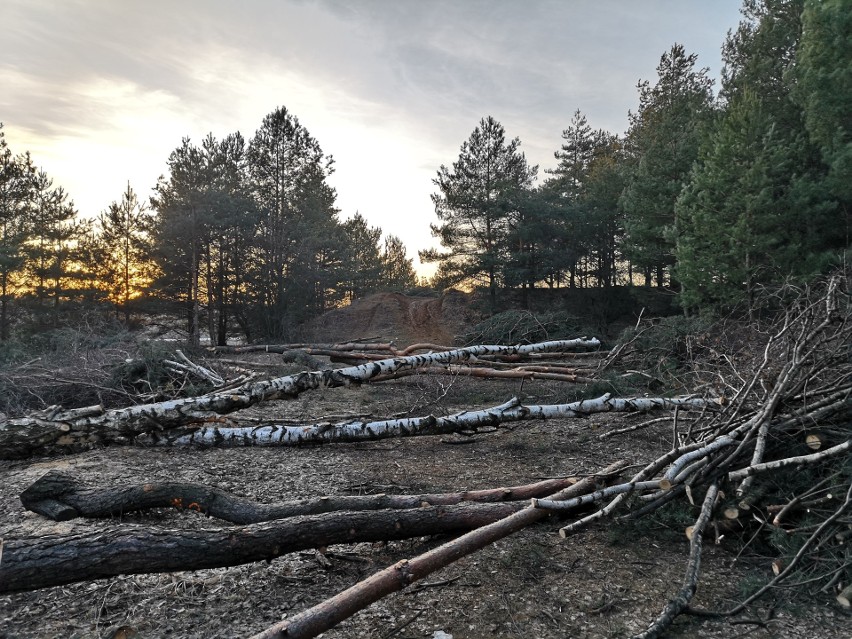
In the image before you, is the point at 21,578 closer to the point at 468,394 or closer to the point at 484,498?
the point at 484,498

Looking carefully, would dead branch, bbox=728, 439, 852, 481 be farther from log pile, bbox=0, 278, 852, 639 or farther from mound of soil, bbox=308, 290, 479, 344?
mound of soil, bbox=308, 290, 479, 344

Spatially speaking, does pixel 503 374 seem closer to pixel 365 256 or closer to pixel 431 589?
pixel 431 589

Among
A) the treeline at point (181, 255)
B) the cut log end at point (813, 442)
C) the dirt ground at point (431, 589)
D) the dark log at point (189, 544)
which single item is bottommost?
the dirt ground at point (431, 589)

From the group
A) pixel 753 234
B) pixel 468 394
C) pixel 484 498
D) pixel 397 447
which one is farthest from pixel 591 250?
pixel 484 498

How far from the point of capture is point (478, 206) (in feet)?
78.2

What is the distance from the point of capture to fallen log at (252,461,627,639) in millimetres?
1971

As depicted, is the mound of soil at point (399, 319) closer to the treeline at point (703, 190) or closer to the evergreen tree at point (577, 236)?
the treeline at point (703, 190)

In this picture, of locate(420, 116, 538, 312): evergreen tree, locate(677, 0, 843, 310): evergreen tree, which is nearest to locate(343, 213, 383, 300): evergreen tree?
locate(420, 116, 538, 312): evergreen tree

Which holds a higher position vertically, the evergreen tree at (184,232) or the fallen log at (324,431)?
the evergreen tree at (184,232)

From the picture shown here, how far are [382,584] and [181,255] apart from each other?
21611 millimetres

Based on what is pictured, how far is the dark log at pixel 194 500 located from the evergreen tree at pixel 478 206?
67.4ft

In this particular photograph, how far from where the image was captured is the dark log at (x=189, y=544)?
2.43 meters

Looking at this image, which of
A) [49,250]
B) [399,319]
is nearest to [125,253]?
[49,250]

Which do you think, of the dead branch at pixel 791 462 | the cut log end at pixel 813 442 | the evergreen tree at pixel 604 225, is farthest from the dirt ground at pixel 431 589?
the evergreen tree at pixel 604 225
